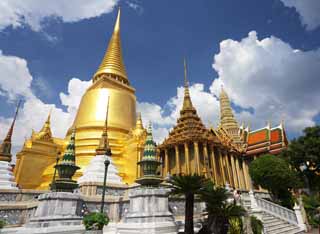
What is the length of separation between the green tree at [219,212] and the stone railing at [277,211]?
22.3ft

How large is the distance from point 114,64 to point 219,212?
31817mm

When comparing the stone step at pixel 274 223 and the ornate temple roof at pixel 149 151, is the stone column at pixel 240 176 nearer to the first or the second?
the stone step at pixel 274 223

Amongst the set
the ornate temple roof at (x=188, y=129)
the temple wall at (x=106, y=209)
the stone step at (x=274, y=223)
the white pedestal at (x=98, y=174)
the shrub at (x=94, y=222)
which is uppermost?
the ornate temple roof at (x=188, y=129)

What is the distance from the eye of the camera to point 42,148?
2530 cm

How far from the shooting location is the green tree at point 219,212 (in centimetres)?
991

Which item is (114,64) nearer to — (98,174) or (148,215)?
(98,174)

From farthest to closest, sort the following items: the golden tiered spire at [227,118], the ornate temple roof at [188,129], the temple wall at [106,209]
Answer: the golden tiered spire at [227,118], the ornate temple roof at [188,129], the temple wall at [106,209]

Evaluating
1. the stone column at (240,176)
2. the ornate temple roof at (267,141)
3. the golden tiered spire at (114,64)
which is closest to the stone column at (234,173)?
the stone column at (240,176)

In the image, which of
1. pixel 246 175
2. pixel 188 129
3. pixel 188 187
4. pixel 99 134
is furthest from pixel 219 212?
pixel 246 175

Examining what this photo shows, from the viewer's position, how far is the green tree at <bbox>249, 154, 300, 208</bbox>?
22.9m

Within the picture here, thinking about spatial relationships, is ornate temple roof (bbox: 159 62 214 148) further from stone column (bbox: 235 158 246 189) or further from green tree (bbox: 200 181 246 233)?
green tree (bbox: 200 181 246 233)

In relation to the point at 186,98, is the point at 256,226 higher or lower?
lower

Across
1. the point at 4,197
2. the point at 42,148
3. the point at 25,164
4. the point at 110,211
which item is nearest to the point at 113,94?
the point at 42,148

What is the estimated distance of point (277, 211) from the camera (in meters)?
16.9
